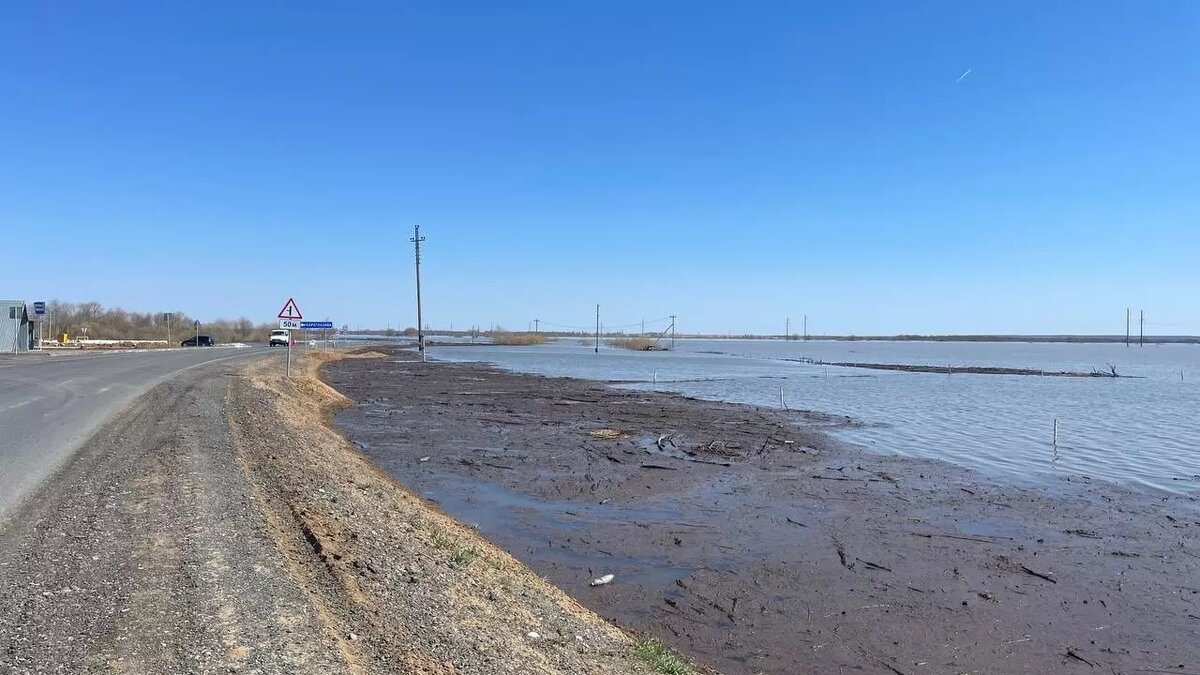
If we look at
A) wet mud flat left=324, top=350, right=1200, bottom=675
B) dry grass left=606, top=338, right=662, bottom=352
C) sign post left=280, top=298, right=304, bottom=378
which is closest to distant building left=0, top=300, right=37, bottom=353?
sign post left=280, top=298, right=304, bottom=378

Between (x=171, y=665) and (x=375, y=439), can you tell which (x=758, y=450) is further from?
(x=171, y=665)

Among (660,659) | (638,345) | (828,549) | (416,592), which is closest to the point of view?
(660,659)

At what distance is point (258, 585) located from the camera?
19.2 feet

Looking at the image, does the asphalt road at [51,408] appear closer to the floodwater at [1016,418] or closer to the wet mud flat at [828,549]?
the wet mud flat at [828,549]

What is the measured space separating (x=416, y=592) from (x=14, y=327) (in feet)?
178

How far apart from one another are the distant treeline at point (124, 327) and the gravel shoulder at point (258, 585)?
3568 inches

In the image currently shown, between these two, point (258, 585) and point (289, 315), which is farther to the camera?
point (289, 315)

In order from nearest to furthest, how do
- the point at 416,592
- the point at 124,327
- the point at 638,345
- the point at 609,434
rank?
the point at 416,592
the point at 609,434
the point at 124,327
the point at 638,345

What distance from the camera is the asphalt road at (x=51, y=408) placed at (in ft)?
33.8

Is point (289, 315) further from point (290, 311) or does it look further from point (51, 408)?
point (51, 408)

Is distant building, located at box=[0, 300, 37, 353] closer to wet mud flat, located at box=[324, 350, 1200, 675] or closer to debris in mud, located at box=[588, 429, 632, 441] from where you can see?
wet mud flat, located at box=[324, 350, 1200, 675]

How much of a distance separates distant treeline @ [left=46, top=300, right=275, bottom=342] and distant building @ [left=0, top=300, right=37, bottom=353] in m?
40.3

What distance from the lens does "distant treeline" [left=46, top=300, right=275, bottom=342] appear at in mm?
92600

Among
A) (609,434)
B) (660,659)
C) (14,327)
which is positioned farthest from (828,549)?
(14,327)
